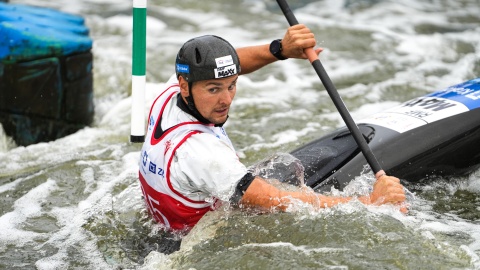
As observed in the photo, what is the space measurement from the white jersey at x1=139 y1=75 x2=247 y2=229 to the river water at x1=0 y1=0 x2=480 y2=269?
158 mm

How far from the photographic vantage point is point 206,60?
3646mm

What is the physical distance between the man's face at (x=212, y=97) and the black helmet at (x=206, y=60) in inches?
1.4

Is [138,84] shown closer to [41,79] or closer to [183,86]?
[183,86]

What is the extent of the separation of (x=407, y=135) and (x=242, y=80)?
3.54 m

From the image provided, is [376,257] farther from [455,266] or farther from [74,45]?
[74,45]

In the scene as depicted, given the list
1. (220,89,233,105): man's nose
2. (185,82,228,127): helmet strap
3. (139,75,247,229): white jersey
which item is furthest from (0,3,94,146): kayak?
(220,89,233,105): man's nose

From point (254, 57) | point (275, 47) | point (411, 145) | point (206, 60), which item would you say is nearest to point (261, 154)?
point (411, 145)

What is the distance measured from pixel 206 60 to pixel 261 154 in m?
2.66

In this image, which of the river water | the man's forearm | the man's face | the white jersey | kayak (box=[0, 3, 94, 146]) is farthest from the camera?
kayak (box=[0, 3, 94, 146])

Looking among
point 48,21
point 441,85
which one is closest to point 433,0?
point 441,85

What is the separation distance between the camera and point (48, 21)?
7.18 meters

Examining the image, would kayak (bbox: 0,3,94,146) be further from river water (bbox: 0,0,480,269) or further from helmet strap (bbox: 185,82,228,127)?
helmet strap (bbox: 185,82,228,127)

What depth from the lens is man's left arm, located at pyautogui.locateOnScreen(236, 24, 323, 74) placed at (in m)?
4.28

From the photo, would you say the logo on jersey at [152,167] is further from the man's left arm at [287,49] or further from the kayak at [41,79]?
the kayak at [41,79]
